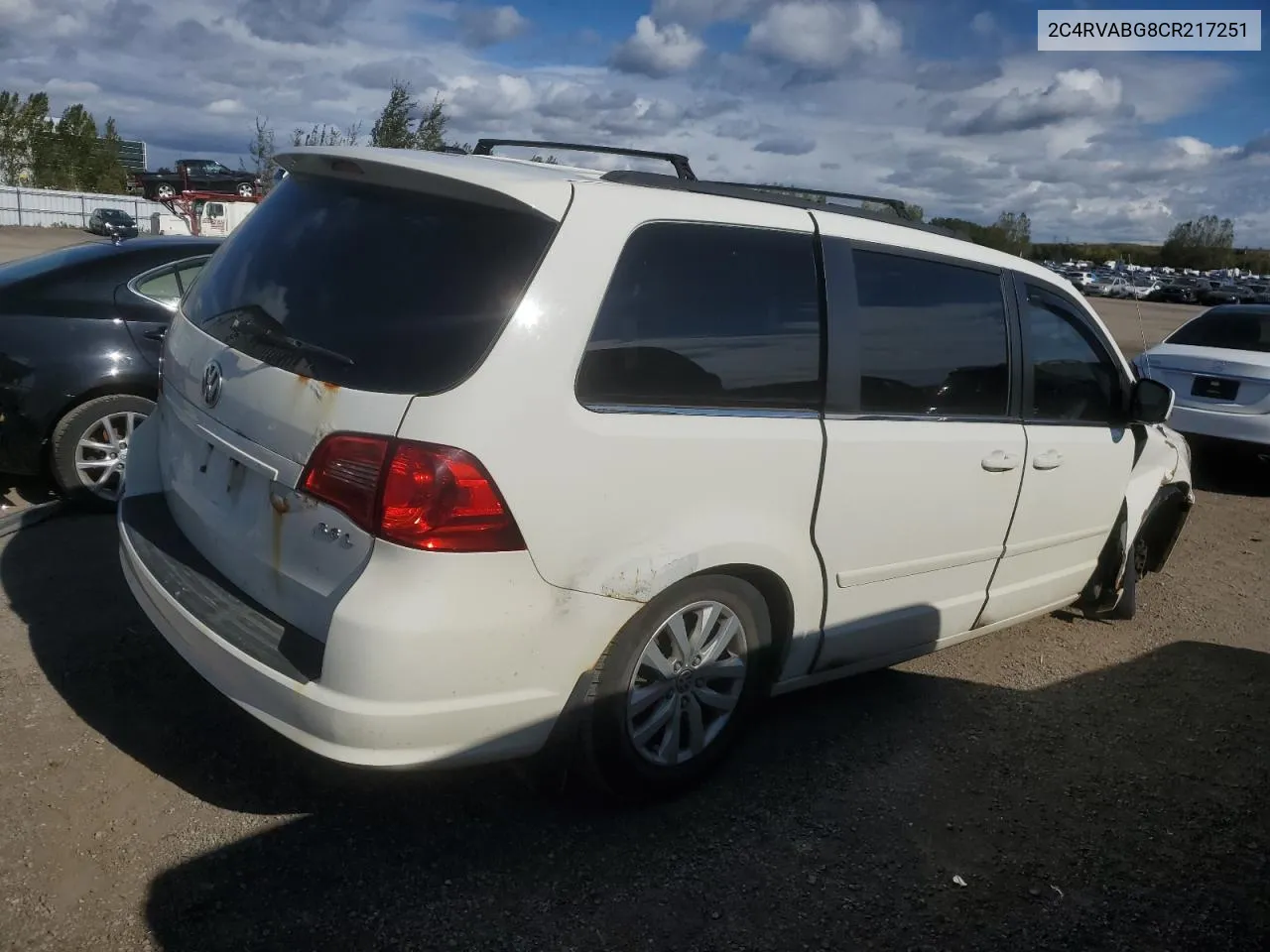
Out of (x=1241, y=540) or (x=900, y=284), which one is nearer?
(x=900, y=284)

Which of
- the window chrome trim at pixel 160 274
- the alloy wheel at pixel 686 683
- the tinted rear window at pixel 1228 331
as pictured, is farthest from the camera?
the tinted rear window at pixel 1228 331

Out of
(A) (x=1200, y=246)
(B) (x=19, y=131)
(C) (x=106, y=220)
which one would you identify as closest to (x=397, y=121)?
(C) (x=106, y=220)

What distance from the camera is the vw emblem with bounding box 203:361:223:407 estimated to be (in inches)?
122

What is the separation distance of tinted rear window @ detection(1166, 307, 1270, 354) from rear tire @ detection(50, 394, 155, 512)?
29.4 feet

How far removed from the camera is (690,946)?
2727mm

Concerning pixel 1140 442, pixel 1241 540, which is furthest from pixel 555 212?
pixel 1241 540

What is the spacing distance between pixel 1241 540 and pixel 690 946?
650 centimetres

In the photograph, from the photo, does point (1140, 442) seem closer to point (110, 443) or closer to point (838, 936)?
point (838, 936)

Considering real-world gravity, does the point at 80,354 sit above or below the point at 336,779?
above

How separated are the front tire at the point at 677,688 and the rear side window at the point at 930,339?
85 centimetres

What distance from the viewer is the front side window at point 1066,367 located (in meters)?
4.27

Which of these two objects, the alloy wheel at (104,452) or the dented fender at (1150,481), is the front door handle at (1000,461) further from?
the alloy wheel at (104,452)

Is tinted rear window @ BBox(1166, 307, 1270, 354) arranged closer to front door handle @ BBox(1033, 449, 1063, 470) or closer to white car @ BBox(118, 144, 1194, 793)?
front door handle @ BBox(1033, 449, 1063, 470)

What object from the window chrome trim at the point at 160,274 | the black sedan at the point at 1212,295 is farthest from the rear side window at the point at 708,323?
the black sedan at the point at 1212,295
